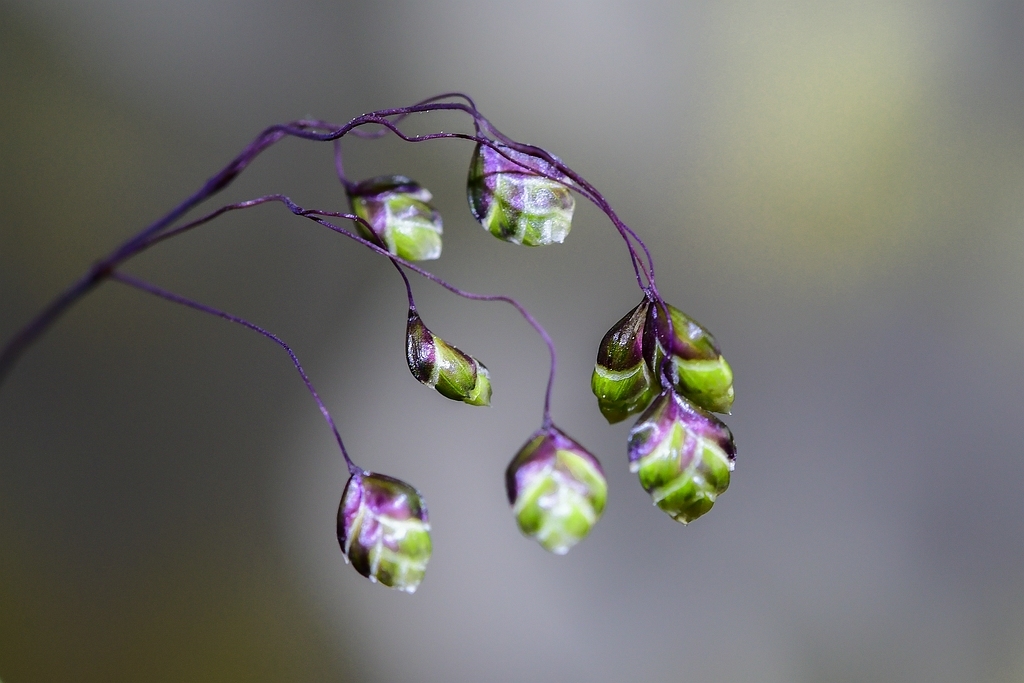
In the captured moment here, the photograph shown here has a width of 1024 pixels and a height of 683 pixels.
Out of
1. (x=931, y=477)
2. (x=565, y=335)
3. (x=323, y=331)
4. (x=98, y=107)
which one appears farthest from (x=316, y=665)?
(x=931, y=477)

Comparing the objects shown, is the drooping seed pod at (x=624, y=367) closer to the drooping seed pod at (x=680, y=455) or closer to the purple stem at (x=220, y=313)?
the drooping seed pod at (x=680, y=455)

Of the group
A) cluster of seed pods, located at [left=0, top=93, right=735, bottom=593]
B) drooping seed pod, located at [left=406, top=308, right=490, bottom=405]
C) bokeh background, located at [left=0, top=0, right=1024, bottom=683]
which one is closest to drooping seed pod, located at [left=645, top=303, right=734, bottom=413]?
cluster of seed pods, located at [left=0, top=93, right=735, bottom=593]

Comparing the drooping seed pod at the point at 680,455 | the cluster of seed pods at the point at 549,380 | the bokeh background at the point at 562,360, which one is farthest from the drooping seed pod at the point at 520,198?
the bokeh background at the point at 562,360

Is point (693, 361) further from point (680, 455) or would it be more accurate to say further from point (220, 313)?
point (220, 313)

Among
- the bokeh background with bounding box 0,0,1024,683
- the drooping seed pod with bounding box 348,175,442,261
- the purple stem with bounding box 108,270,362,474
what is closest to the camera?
the purple stem with bounding box 108,270,362,474

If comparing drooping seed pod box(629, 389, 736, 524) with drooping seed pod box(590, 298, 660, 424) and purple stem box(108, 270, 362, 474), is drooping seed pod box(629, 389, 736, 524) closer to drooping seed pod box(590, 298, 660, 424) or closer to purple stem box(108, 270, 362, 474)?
drooping seed pod box(590, 298, 660, 424)

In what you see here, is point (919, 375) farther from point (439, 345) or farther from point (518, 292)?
point (439, 345)
